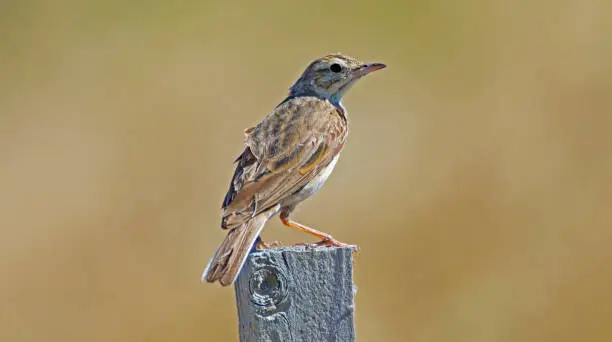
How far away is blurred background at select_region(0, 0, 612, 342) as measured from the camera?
11281 millimetres

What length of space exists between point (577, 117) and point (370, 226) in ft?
11.7

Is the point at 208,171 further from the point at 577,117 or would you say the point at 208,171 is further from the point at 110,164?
the point at 577,117

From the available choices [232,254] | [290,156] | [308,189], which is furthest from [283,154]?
[232,254]

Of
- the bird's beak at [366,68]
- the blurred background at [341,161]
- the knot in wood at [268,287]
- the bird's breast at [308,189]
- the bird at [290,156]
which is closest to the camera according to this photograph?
the knot in wood at [268,287]

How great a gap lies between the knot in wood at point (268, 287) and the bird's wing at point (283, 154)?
114cm

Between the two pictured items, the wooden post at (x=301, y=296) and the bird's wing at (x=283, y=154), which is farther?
the bird's wing at (x=283, y=154)

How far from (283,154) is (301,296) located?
212 centimetres

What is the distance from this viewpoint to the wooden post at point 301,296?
4676 mm

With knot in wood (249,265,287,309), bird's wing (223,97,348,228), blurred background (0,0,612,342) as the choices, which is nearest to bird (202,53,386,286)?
bird's wing (223,97,348,228)

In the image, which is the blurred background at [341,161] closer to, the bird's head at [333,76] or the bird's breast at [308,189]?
the bird's head at [333,76]

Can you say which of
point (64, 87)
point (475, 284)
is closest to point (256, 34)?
point (64, 87)

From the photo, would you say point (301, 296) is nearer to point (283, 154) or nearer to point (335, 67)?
point (283, 154)

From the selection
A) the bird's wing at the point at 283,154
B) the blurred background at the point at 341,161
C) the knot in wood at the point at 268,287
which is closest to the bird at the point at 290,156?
the bird's wing at the point at 283,154

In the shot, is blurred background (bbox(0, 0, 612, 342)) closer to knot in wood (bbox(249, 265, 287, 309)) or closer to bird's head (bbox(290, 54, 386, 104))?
bird's head (bbox(290, 54, 386, 104))
